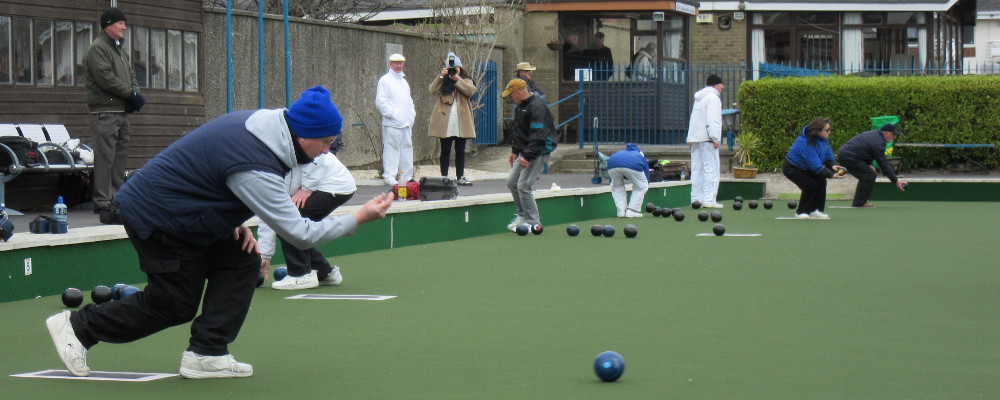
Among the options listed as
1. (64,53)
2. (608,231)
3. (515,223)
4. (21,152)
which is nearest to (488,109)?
(515,223)

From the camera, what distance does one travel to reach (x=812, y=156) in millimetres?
15477

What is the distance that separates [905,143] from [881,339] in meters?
15.7

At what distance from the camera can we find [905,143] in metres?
21.7

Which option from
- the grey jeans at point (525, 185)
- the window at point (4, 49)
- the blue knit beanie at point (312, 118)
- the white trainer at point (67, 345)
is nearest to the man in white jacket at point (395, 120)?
the grey jeans at point (525, 185)

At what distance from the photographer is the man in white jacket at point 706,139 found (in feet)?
55.2

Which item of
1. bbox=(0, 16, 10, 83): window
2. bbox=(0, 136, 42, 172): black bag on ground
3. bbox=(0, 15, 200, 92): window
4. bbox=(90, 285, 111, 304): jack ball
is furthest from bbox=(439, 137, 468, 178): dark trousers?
bbox=(90, 285, 111, 304): jack ball

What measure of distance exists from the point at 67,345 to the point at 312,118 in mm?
1352

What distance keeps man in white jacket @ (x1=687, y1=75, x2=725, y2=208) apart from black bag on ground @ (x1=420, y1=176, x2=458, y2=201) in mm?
4492

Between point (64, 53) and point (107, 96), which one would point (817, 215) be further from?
point (64, 53)

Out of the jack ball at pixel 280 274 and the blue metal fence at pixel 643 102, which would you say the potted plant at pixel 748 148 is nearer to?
the blue metal fence at pixel 643 102

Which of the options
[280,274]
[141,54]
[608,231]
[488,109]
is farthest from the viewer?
[488,109]

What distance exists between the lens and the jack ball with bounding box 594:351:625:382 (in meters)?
5.45

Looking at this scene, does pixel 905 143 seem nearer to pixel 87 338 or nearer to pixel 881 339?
pixel 881 339

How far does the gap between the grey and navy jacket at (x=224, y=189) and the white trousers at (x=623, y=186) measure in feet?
33.6
